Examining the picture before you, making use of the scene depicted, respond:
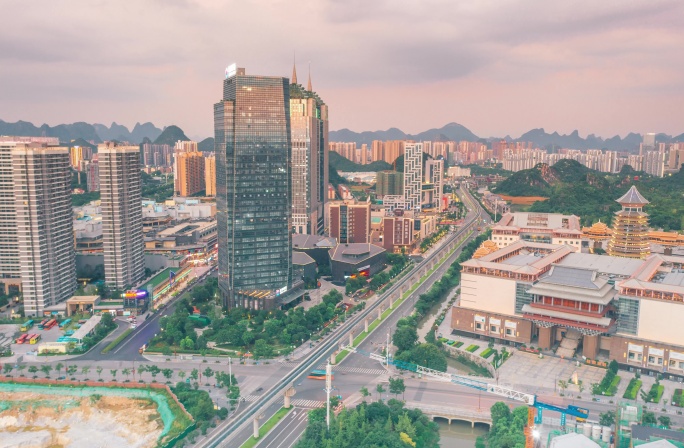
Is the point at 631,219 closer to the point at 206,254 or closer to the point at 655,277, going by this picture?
the point at 655,277

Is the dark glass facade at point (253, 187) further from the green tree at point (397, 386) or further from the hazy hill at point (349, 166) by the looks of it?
the hazy hill at point (349, 166)

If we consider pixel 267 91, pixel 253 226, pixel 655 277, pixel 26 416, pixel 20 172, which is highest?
pixel 267 91

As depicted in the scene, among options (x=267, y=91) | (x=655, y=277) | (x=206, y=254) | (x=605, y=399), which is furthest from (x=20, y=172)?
(x=655, y=277)

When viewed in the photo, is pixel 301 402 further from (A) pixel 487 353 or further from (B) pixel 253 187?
(B) pixel 253 187

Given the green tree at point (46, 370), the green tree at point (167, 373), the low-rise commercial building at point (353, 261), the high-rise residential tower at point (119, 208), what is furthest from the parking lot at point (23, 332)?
the low-rise commercial building at point (353, 261)

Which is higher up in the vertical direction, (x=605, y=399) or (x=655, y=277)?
(x=655, y=277)


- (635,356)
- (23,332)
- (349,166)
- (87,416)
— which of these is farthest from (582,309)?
(349,166)
